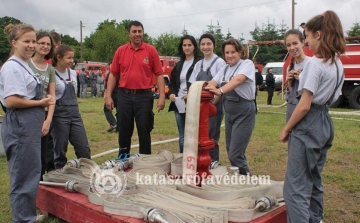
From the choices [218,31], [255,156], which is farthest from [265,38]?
[255,156]

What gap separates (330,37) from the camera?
237 centimetres

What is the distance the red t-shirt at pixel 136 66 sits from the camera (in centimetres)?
435

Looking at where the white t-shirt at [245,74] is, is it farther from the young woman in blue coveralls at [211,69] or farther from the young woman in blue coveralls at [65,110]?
the young woman in blue coveralls at [65,110]

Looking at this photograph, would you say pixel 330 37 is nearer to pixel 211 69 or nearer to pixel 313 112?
pixel 313 112

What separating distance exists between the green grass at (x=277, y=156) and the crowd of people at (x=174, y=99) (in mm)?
823

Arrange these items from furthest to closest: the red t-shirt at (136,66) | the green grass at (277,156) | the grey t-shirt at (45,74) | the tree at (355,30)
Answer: the tree at (355,30), the red t-shirt at (136,66), the green grass at (277,156), the grey t-shirt at (45,74)

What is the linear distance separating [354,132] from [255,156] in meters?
3.17

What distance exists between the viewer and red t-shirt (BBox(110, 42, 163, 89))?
4352 mm

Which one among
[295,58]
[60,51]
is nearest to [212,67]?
[295,58]

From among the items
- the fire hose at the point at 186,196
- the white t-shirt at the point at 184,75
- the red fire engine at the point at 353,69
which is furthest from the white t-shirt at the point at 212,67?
the red fire engine at the point at 353,69

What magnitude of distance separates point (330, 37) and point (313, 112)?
1.63 feet

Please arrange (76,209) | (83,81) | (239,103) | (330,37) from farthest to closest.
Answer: (83,81), (239,103), (76,209), (330,37)

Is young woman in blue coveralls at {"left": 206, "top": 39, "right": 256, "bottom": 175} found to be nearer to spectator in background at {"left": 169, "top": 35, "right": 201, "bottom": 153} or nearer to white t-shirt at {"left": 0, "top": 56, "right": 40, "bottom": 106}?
spectator in background at {"left": 169, "top": 35, "right": 201, "bottom": 153}

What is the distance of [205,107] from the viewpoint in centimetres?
303
